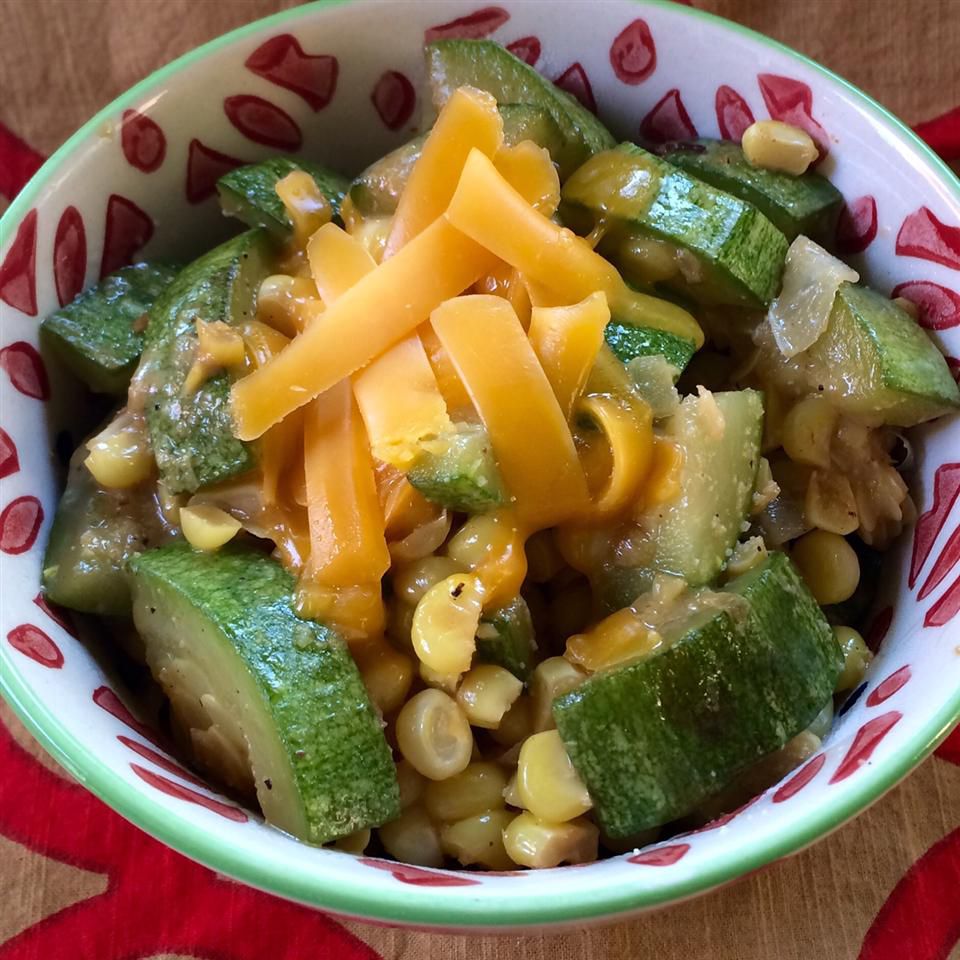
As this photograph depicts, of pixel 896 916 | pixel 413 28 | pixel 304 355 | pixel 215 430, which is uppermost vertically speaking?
pixel 413 28

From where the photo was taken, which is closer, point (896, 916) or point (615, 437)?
point (615, 437)

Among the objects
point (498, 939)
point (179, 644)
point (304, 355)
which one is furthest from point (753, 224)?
point (498, 939)

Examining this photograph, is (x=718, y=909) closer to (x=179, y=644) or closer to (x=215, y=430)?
(x=179, y=644)

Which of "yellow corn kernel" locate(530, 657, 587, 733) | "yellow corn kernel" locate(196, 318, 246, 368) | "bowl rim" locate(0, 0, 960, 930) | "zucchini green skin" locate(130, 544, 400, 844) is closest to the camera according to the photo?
"bowl rim" locate(0, 0, 960, 930)

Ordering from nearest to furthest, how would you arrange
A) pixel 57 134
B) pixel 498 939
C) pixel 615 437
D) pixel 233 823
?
pixel 233 823
pixel 615 437
pixel 498 939
pixel 57 134

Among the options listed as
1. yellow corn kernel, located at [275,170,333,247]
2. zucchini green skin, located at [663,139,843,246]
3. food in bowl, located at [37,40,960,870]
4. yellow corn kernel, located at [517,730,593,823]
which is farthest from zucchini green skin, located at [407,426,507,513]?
zucchini green skin, located at [663,139,843,246]

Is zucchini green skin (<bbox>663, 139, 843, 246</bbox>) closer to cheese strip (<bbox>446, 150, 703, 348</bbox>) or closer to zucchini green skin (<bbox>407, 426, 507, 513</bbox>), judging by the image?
cheese strip (<bbox>446, 150, 703, 348</bbox>)
